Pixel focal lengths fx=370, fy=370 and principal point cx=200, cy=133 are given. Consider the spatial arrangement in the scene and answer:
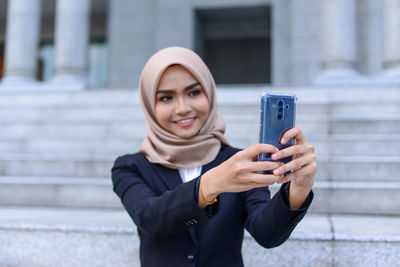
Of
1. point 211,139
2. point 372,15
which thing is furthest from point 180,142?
point 372,15

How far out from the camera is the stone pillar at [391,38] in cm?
870

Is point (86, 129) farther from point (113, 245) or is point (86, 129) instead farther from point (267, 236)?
point (267, 236)

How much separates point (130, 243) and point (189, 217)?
5.57 feet

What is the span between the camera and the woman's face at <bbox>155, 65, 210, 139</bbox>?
1953 millimetres

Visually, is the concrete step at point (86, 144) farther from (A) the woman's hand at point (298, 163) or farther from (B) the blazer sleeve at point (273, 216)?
(A) the woman's hand at point (298, 163)

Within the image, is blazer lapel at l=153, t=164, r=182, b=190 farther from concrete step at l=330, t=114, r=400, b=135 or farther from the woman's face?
concrete step at l=330, t=114, r=400, b=135

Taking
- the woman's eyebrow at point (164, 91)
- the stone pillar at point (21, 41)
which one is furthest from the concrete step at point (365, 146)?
the stone pillar at point (21, 41)

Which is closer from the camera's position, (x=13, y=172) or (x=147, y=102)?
(x=147, y=102)

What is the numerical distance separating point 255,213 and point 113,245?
5.50 ft

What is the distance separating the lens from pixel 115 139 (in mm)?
5699

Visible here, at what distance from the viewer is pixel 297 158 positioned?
4.72 ft

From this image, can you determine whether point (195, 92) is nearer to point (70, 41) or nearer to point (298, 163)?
point (298, 163)

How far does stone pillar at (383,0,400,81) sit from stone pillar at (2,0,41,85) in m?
9.79

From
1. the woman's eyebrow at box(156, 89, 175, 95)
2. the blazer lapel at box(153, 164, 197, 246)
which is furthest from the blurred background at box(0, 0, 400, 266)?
the woman's eyebrow at box(156, 89, 175, 95)
